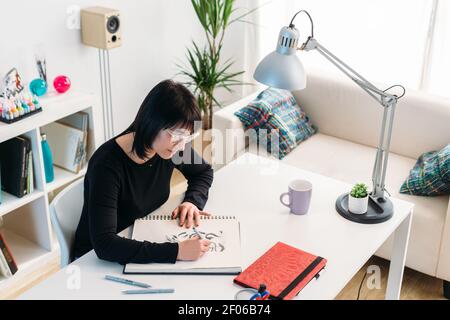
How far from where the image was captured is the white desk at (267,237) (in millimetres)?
1605

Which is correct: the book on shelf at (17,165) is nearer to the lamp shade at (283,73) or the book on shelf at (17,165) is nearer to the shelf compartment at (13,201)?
the shelf compartment at (13,201)

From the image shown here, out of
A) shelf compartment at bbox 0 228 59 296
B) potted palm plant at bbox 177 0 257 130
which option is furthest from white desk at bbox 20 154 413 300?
potted palm plant at bbox 177 0 257 130

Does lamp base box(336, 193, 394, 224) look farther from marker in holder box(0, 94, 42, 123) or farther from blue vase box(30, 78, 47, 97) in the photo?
blue vase box(30, 78, 47, 97)

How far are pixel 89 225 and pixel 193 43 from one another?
6.88 ft

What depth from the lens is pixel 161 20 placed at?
3605 millimetres

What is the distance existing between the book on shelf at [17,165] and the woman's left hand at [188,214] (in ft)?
3.23

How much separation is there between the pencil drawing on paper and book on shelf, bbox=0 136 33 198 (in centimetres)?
109

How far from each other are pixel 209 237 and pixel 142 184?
0.98 feet

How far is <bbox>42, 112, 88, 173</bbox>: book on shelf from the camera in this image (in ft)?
9.33
